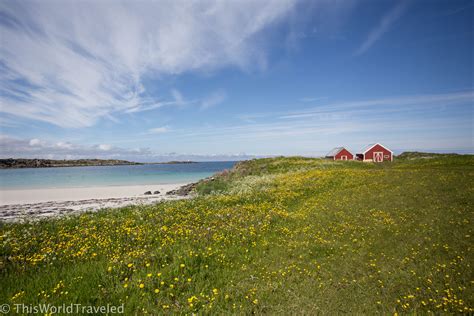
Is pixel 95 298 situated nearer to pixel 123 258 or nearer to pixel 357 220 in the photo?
pixel 123 258

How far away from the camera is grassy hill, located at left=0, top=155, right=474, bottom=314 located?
19.9 ft

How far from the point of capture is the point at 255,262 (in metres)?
8.46

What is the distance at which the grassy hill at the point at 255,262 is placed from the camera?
6.07 m

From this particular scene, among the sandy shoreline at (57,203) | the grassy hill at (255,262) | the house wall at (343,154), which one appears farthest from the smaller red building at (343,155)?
the grassy hill at (255,262)

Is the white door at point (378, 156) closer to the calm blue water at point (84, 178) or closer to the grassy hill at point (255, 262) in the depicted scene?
the calm blue water at point (84, 178)

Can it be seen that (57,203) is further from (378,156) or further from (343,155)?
(378,156)

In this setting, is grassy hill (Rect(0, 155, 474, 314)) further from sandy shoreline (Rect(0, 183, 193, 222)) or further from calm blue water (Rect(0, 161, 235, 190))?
calm blue water (Rect(0, 161, 235, 190))

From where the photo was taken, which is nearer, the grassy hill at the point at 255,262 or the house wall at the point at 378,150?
the grassy hill at the point at 255,262

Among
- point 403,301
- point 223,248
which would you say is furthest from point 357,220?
point 223,248

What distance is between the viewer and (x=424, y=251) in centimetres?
902

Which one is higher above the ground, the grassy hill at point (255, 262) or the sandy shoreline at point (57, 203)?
the grassy hill at point (255, 262)

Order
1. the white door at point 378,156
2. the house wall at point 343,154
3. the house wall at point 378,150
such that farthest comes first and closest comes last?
the house wall at point 343,154, the house wall at point 378,150, the white door at point 378,156

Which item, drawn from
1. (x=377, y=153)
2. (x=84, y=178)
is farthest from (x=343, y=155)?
(x=84, y=178)

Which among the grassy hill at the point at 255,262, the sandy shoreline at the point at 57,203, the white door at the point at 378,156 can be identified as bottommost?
the sandy shoreline at the point at 57,203
